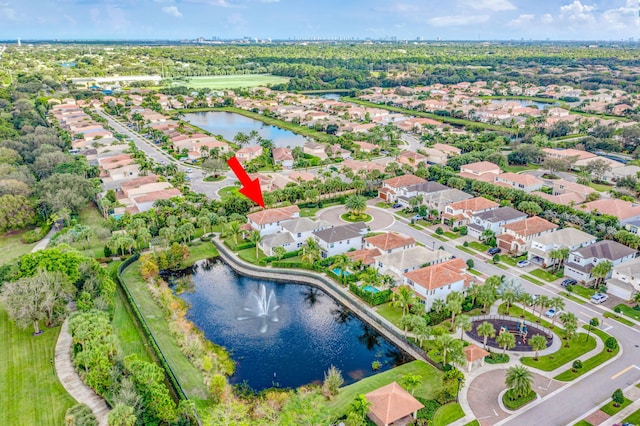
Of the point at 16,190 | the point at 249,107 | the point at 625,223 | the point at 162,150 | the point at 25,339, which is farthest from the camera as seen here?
the point at 249,107

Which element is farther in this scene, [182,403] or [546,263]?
[546,263]

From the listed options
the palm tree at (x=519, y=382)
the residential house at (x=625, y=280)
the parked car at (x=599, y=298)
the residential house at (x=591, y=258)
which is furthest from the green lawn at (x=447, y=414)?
the residential house at (x=591, y=258)

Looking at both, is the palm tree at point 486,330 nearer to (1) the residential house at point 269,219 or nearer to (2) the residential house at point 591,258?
(2) the residential house at point 591,258

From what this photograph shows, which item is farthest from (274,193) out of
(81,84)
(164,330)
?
(81,84)

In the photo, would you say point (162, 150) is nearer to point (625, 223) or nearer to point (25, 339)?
point (25, 339)

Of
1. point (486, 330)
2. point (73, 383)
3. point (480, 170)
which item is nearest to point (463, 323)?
point (486, 330)

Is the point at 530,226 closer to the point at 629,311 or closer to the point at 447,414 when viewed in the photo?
the point at 629,311
